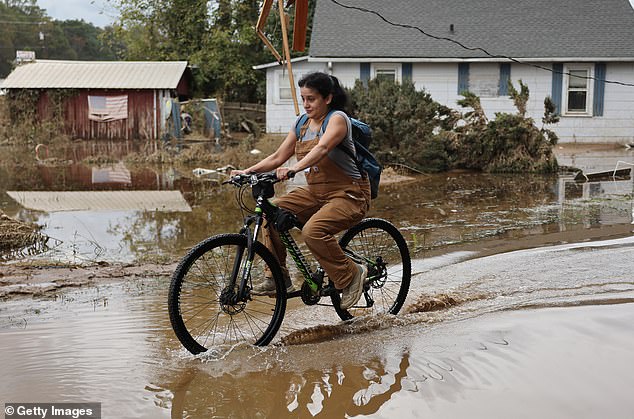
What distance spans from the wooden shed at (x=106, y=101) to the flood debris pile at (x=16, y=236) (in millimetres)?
21134

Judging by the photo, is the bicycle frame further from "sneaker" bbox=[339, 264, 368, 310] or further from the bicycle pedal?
"sneaker" bbox=[339, 264, 368, 310]

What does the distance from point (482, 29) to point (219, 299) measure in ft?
80.2

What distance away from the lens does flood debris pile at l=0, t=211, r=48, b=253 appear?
8961mm

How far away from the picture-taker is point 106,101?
30.7m

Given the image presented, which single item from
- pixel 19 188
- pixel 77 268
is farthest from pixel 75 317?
pixel 19 188

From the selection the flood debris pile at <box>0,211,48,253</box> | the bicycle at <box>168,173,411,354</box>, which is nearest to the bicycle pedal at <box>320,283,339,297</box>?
the bicycle at <box>168,173,411,354</box>

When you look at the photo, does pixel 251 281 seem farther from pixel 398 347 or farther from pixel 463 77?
pixel 463 77

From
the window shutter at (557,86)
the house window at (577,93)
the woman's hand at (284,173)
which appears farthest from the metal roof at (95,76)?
the woman's hand at (284,173)

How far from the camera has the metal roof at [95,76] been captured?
99.4ft

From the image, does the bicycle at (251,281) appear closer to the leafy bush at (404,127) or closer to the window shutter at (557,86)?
the leafy bush at (404,127)

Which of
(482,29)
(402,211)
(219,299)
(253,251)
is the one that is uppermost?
(482,29)

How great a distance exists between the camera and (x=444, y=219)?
Result: 35.5ft

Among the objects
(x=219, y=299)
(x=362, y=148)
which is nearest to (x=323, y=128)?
(x=362, y=148)

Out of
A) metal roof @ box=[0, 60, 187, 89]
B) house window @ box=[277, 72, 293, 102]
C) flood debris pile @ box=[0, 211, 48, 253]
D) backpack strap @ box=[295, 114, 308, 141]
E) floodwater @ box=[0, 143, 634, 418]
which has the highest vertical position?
metal roof @ box=[0, 60, 187, 89]
